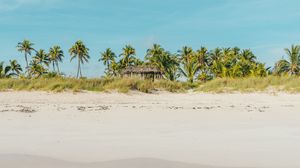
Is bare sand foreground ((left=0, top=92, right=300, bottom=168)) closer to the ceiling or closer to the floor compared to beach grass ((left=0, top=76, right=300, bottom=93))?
closer to the floor

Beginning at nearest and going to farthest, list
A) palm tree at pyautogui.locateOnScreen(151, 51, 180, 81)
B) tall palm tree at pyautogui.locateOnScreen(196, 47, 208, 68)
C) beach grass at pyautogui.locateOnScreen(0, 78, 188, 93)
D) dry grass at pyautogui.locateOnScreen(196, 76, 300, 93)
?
beach grass at pyautogui.locateOnScreen(0, 78, 188, 93) < dry grass at pyautogui.locateOnScreen(196, 76, 300, 93) < palm tree at pyautogui.locateOnScreen(151, 51, 180, 81) < tall palm tree at pyautogui.locateOnScreen(196, 47, 208, 68)

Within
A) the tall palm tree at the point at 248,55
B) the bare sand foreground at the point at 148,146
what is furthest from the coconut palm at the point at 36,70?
the bare sand foreground at the point at 148,146

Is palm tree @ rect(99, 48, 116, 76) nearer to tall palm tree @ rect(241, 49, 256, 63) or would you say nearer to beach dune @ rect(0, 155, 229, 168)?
tall palm tree @ rect(241, 49, 256, 63)

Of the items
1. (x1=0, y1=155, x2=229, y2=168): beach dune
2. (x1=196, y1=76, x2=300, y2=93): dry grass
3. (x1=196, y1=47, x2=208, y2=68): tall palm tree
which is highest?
(x1=196, y1=47, x2=208, y2=68): tall palm tree

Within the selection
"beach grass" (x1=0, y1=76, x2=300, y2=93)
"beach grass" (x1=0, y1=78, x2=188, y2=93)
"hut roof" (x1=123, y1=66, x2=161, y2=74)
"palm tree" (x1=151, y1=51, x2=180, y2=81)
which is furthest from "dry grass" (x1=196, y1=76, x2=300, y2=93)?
"palm tree" (x1=151, y1=51, x2=180, y2=81)

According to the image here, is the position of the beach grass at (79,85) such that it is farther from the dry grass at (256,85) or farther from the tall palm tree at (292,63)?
the tall palm tree at (292,63)

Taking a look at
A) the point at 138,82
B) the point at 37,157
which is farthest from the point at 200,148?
the point at 138,82

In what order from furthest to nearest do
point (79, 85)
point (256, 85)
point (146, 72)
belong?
point (146, 72), point (256, 85), point (79, 85)

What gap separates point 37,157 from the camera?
407 cm

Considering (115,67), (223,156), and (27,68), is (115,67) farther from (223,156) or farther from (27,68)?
(223,156)

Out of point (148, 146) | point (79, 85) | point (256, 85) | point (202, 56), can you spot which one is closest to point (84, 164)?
point (148, 146)

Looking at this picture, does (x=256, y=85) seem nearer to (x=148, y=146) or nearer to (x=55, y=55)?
(x=148, y=146)

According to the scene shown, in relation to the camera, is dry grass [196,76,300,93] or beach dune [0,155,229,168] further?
dry grass [196,76,300,93]

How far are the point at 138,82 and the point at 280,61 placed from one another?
141ft
